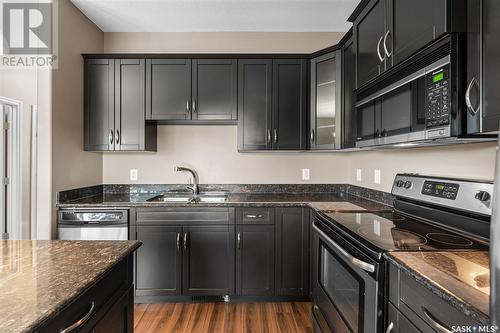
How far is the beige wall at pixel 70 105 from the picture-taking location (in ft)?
7.22

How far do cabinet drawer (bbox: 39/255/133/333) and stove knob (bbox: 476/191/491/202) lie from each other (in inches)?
60.4

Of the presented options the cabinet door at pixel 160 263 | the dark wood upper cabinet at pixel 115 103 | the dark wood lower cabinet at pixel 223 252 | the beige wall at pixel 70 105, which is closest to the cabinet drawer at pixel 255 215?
the dark wood lower cabinet at pixel 223 252

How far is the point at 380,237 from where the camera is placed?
1.22 metres

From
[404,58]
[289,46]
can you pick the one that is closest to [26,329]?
[404,58]

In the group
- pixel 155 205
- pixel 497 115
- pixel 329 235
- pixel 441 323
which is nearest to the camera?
pixel 441 323

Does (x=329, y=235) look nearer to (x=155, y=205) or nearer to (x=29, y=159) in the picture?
(x=155, y=205)

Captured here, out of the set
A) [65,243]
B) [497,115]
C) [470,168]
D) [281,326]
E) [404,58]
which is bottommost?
[281,326]

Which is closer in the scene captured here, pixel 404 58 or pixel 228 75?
pixel 404 58

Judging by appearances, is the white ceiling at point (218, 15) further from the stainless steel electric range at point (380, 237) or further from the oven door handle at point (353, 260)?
the oven door handle at point (353, 260)

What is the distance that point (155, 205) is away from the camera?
2.30 metres

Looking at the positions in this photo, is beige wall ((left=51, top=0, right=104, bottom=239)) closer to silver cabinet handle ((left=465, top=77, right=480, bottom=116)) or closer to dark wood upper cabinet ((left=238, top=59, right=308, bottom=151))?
dark wood upper cabinet ((left=238, top=59, right=308, bottom=151))

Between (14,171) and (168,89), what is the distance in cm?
139

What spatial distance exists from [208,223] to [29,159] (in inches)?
58.4

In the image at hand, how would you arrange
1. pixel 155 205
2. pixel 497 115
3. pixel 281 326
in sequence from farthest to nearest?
pixel 155 205 < pixel 281 326 < pixel 497 115
